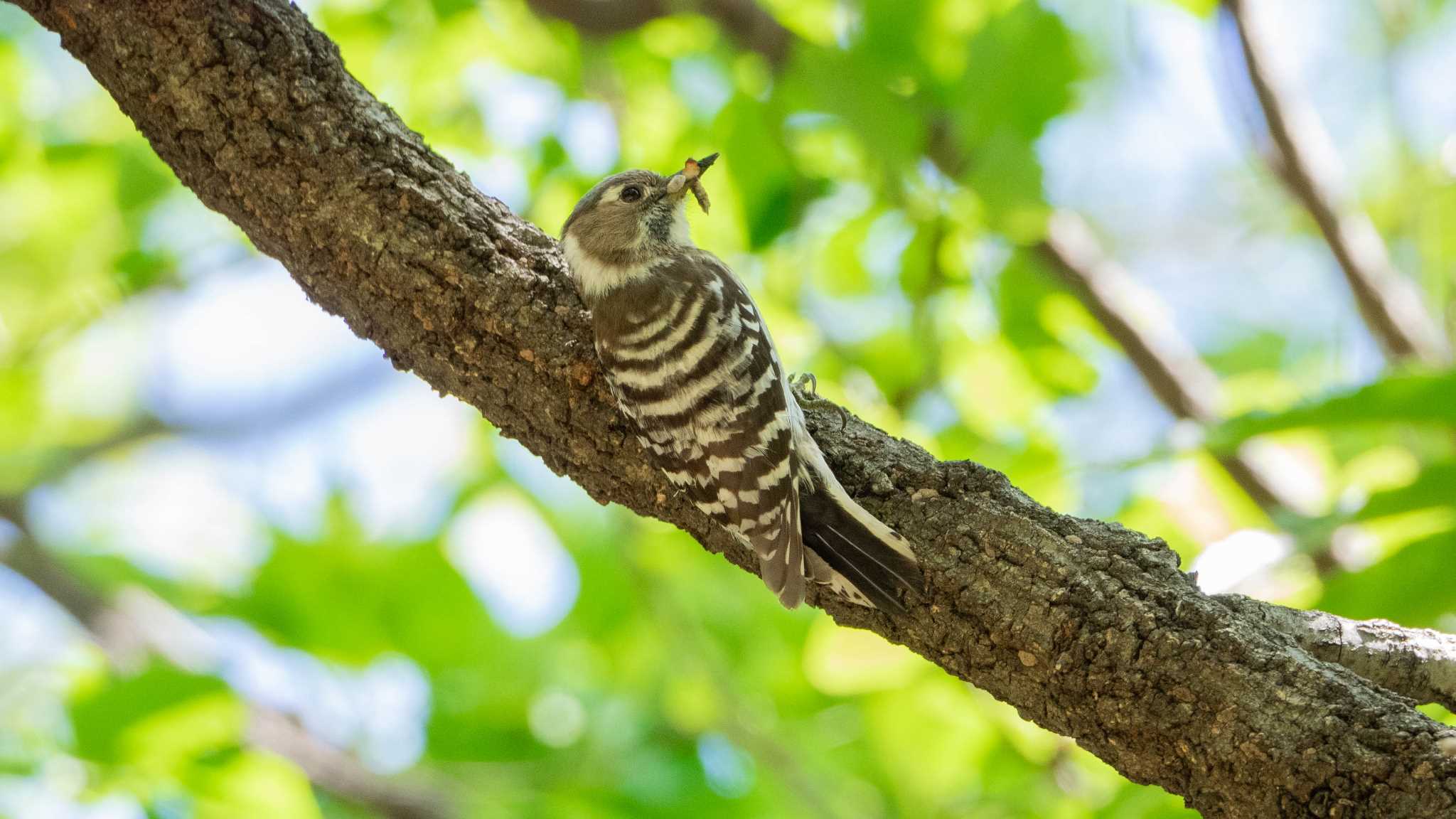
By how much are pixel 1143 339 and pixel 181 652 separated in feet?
15.3

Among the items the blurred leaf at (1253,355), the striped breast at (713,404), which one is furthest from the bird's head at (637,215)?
the blurred leaf at (1253,355)

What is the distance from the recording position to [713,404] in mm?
2826

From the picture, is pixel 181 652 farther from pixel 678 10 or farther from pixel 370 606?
pixel 678 10

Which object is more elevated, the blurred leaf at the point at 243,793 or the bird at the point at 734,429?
the bird at the point at 734,429

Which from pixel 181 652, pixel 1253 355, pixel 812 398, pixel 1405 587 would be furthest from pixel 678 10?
pixel 181 652

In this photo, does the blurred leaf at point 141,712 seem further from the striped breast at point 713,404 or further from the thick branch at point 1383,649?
the thick branch at point 1383,649

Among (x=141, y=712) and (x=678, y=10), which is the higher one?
(x=678, y=10)

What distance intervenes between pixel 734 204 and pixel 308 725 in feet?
11.1

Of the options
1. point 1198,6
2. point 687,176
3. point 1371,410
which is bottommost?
point 1371,410

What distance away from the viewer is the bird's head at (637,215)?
3439mm

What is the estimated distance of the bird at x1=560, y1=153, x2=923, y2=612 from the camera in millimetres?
2484

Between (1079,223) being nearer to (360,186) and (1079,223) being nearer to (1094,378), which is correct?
(1094,378)

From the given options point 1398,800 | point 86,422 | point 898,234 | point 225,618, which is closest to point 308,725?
point 225,618

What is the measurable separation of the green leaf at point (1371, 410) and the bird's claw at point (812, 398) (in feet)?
3.01
